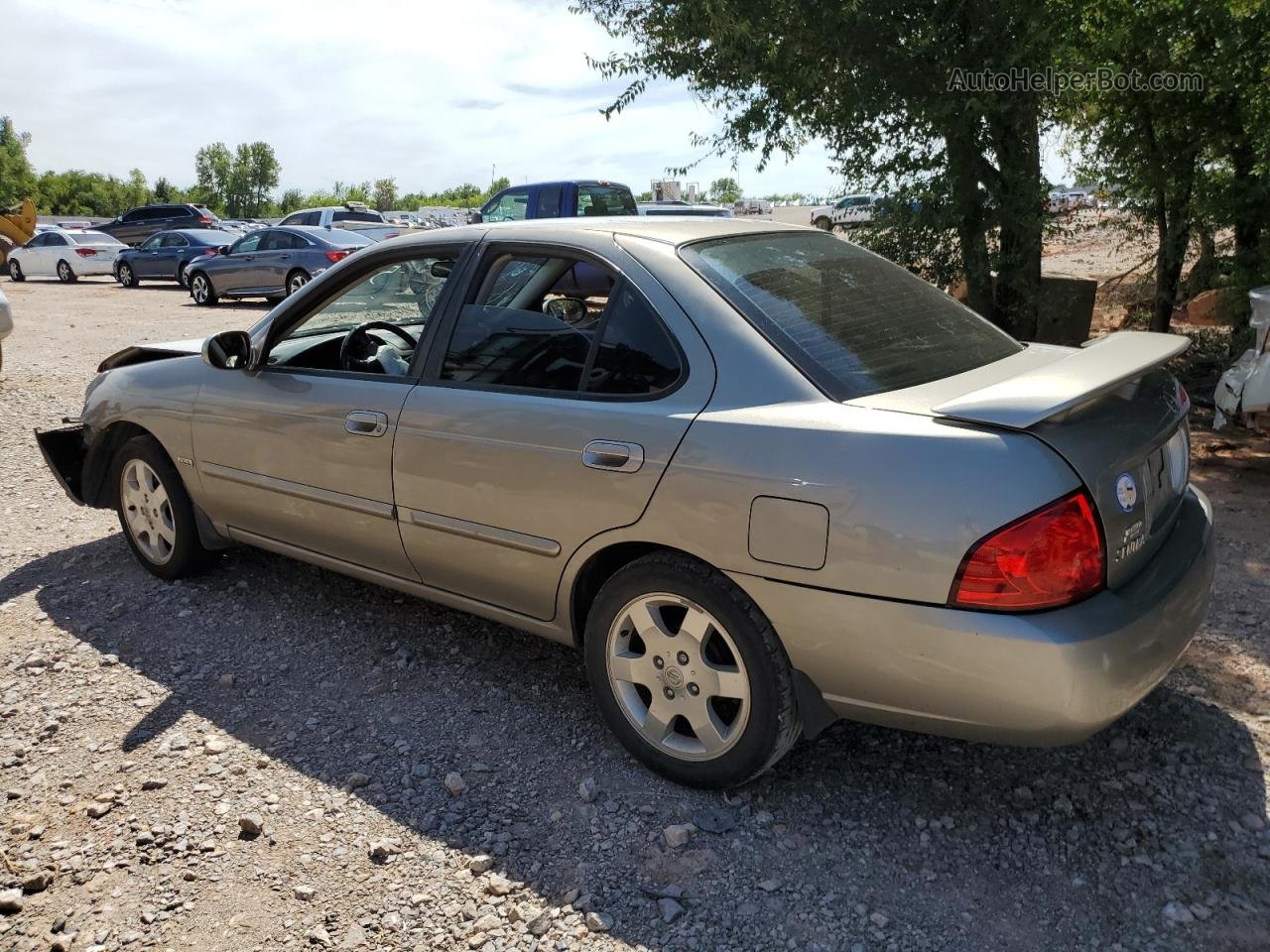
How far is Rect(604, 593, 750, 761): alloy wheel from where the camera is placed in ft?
9.67

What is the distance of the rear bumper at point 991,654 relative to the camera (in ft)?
8.07

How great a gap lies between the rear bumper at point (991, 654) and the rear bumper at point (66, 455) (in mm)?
3877

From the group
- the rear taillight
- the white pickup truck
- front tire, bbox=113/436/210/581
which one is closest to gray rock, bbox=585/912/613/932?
the rear taillight


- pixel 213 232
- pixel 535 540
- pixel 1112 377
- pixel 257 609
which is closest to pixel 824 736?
pixel 535 540

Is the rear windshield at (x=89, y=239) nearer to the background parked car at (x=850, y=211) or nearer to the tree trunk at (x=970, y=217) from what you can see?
the background parked car at (x=850, y=211)

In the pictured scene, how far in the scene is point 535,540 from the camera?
3.29m

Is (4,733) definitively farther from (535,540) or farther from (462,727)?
(535,540)

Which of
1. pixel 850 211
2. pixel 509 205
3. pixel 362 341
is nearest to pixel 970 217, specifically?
pixel 850 211

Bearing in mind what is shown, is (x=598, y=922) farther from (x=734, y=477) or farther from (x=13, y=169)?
(x=13, y=169)

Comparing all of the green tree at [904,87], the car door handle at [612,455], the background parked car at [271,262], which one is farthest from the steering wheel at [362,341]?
the background parked car at [271,262]

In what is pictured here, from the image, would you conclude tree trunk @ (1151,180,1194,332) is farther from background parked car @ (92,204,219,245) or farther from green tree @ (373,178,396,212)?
green tree @ (373,178,396,212)

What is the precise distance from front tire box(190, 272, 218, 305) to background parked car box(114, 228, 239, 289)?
4.15m

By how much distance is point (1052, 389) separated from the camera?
2.62m

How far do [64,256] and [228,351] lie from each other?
91.1ft
